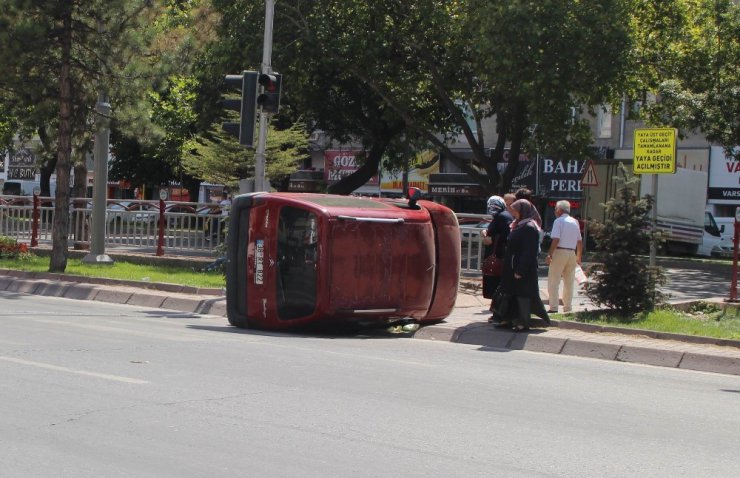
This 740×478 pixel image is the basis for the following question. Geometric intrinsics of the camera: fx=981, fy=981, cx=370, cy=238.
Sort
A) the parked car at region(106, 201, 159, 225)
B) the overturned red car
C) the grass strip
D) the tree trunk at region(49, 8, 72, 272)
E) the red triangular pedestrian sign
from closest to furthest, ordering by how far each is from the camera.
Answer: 1. the overturned red car
2. the grass strip
3. the tree trunk at region(49, 8, 72, 272)
4. the parked car at region(106, 201, 159, 225)
5. the red triangular pedestrian sign

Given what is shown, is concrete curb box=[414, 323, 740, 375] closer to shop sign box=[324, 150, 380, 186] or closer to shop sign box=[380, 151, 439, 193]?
shop sign box=[380, 151, 439, 193]

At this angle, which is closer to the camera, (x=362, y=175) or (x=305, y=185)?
(x=362, y=175)

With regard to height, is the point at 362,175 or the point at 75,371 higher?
the point at 362,175

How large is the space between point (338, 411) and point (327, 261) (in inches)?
185

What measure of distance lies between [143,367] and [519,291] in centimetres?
523

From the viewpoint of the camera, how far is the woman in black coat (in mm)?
12516

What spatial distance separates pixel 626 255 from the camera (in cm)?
1282

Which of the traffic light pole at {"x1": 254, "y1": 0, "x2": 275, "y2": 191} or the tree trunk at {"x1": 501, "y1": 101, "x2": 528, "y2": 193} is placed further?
the tree trunk at {"x1": 501, "y1": 101, "x2": 528, "y2": 193}

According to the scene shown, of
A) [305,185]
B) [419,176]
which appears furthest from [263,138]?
[305,185]

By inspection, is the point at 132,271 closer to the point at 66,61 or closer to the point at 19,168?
the point at 66,61

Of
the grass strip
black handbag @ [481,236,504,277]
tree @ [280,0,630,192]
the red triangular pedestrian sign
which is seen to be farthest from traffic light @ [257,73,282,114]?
the red triangular pedestrian sign

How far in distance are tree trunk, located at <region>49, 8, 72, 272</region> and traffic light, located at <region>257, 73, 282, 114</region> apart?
606cm

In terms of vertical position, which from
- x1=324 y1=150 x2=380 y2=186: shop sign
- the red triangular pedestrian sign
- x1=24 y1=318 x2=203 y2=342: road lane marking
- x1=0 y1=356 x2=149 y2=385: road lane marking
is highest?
x1=324 y1=150 x2=380 y2=186: shop sign

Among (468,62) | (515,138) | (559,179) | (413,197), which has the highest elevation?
(468,62)
